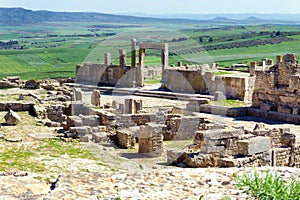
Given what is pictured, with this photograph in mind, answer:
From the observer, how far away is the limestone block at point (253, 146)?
42.8ft

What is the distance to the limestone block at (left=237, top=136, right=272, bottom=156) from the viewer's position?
13055mm

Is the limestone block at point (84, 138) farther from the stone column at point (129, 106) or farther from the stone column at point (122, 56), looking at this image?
the stone column at point (122, 56)

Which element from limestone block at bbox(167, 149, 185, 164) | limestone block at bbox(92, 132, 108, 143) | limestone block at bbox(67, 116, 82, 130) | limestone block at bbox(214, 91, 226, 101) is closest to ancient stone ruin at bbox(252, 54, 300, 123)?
limestone block at bbox(214, 91, 226, 101)

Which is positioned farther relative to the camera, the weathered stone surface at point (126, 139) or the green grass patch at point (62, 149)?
the weathered stone surface at point (126, 139)

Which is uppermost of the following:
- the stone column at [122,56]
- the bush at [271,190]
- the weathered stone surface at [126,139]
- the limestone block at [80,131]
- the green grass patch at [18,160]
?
the stone column at [122,56]

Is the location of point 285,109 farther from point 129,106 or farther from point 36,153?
point 36,153

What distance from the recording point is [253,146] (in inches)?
516

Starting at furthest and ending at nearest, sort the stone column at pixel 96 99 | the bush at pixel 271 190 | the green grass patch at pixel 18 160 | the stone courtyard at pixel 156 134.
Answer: the stone column at pixel 96 99 → the green grass patch at pixel 18 160 → the stone courtyard at pixel 156 134 → the bush at pixel 271 190

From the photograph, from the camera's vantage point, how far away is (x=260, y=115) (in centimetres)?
2291

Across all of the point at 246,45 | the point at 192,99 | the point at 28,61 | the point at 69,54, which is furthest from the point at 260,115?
the point at 246,45

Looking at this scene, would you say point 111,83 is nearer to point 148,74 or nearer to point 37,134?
point 148,74

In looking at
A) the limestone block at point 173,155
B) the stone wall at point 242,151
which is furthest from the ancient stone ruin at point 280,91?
the limestone block at point 173,155

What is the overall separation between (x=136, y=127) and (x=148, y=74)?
1797 centimetres

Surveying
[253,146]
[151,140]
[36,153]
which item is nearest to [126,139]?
[151,140]
